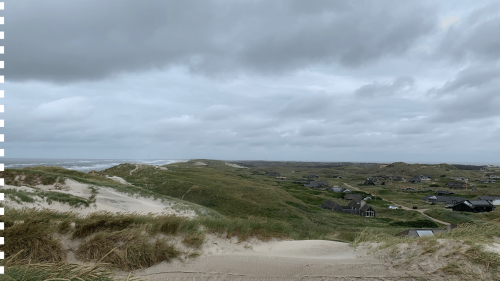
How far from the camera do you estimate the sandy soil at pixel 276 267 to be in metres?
7.32

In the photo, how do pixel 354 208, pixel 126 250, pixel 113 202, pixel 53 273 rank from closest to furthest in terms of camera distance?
1. pixel 53 273
2. pixel 126 250
3. pixel 113 202
4. pixel 354 208

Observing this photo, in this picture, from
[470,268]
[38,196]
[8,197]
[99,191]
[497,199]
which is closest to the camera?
[470,268]

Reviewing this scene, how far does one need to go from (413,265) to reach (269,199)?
3630 cm

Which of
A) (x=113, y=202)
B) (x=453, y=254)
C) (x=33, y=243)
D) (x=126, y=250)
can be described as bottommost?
(x=113, y=202)

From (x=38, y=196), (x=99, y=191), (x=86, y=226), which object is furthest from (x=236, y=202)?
(x=86, y=226)

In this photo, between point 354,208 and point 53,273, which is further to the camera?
point 354,208

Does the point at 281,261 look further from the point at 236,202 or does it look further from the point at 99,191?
the point at 236,202

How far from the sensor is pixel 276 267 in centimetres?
787

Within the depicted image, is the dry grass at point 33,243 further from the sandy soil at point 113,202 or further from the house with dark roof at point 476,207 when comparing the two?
the house with dark roof at point 476,207

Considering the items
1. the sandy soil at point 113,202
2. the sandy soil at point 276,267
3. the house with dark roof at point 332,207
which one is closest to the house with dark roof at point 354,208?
the house with dark roof at point 332,207

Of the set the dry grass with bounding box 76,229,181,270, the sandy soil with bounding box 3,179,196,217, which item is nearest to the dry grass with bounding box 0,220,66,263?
the dry grass with bounding box 76,229,181,270

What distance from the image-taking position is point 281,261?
827 cm

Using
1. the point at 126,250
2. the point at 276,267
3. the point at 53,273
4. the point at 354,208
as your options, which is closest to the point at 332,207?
the point at 354,208

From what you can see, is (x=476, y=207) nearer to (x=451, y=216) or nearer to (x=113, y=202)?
(x=451, y=216)
